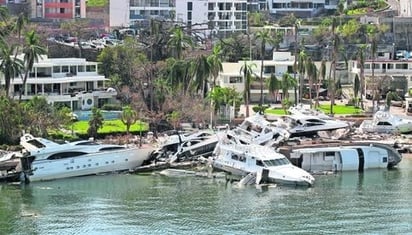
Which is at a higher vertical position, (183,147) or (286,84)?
(286,84)

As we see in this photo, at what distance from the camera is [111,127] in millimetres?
49906

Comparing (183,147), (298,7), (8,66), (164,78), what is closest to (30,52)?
(8,66)

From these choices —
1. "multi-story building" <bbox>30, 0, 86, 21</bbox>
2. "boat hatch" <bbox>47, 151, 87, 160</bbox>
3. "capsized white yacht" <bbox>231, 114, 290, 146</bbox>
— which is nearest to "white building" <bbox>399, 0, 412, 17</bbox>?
"multi-story building" <bbox>30, 0, 86, 21</bbox>

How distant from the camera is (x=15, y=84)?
178ft

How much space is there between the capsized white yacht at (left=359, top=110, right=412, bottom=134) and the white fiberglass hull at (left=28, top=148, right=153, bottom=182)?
14.5 m

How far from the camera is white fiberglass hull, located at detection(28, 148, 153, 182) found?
130 ft

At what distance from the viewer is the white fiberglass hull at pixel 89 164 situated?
39594mm

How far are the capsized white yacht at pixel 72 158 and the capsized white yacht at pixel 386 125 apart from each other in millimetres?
15041

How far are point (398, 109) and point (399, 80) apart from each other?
20.3ft

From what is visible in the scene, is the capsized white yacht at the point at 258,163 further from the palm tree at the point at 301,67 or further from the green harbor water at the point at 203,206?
the palm tree at the point at 301,67

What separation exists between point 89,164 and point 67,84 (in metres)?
16.6

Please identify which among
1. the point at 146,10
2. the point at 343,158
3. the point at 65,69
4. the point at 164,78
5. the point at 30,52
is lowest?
the point at 343,158

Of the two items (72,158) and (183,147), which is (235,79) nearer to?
(183,147)

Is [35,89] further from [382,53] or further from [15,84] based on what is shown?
[382,53]
